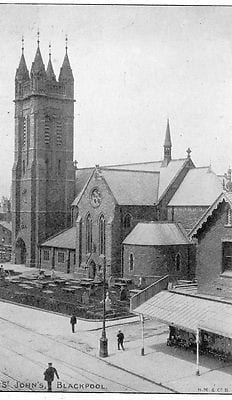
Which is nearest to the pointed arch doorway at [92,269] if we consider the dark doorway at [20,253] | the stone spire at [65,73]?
the dark doorway at [20,253]

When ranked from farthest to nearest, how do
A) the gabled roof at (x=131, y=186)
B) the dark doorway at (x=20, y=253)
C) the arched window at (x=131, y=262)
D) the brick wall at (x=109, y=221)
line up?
the dark doorway at (x=20, y=253) < the gabled roof at (x=131, y=186) < the brick wall at (x=109, y=221) < the arched window at (x=131, y=262)

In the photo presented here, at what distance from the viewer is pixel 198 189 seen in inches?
2203

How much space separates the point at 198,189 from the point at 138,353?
2922 cm

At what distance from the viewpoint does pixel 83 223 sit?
5862 centimetres

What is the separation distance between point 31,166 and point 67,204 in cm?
675

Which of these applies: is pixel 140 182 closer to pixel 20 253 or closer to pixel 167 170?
pixel 167 170

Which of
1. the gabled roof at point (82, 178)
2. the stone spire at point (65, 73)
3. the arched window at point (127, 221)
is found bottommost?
the arched window at point (127, 221)

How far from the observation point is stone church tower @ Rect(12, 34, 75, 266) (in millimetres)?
64312

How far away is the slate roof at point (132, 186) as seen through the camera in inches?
2194

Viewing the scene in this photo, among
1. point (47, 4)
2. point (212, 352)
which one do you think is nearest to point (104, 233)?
point (212, 352)

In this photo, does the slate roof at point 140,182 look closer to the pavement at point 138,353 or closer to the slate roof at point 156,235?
the slate roof at point 156,235

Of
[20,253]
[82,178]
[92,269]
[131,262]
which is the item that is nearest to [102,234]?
[92,269]

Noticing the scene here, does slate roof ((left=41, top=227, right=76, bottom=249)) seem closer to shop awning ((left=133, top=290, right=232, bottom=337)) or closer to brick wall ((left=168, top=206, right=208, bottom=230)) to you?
brick wall ((left=168, top=206, right=208, bottom=230))

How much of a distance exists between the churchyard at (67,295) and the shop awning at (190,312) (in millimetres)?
9632
